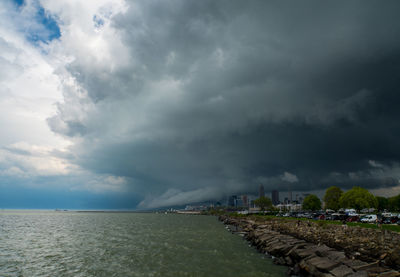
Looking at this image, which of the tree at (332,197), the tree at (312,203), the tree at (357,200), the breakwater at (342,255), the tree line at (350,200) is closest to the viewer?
the breakwater at (342,255)

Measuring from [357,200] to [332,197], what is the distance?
25001 millimetres

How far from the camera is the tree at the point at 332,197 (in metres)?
130

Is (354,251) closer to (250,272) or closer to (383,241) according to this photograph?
(383,241)

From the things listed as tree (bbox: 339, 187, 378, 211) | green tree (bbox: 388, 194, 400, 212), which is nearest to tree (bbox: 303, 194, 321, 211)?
tree (bbox: 339, 187, 378, 211)

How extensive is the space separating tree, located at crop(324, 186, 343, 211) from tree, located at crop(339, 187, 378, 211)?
11738mm

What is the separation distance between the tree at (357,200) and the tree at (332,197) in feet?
38.5

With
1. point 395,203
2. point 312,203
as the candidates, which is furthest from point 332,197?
point 395,203

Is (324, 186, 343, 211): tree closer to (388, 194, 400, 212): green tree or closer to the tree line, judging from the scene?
the tree line

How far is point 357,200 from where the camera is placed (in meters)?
108

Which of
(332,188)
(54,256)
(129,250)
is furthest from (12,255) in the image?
(332,188)

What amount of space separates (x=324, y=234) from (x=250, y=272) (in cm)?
1973

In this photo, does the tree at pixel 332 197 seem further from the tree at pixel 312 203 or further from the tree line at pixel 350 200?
the tree at pixel 312 203

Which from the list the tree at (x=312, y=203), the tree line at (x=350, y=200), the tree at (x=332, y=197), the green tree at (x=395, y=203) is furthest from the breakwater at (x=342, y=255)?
the green tree at (x=395, y=203)

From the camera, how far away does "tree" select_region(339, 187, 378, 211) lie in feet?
355
